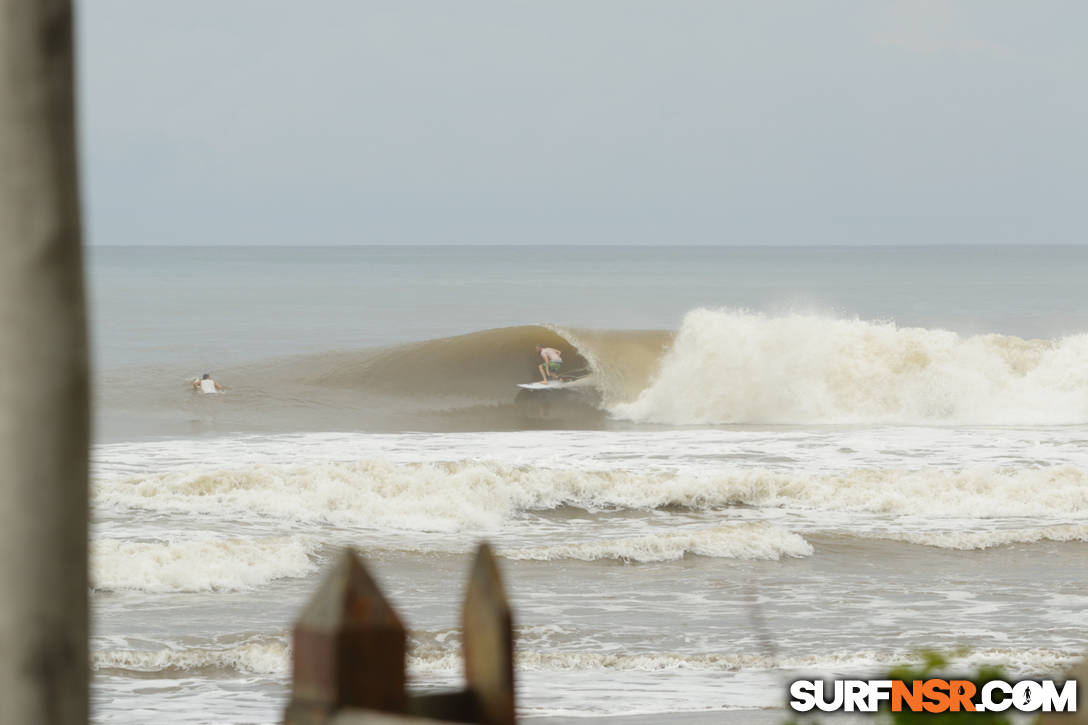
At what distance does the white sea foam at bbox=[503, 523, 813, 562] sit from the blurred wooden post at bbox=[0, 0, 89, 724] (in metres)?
12.3

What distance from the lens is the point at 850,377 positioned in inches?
1177

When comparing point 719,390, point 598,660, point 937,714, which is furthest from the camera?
point 719,390

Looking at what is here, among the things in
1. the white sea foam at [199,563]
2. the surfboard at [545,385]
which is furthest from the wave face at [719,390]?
the white sea foam at [199,563]

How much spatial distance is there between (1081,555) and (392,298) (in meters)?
74.3

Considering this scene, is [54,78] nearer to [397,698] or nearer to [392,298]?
[397,698]

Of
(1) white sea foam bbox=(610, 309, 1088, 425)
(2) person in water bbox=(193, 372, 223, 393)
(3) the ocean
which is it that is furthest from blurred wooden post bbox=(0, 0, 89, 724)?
(2) person in water bbox=(193, 372, 223, 393)

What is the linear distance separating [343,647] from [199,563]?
11716mm

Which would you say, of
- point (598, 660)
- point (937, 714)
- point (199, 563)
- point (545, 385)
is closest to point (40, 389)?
point (937, 714)

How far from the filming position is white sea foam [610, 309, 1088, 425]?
92.3ft

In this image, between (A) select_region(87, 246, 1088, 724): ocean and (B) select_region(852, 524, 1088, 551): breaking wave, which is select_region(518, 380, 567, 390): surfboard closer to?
(A) select_region(87, 246, 1088, 724): ocean

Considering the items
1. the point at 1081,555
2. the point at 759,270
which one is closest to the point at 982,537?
the point at 1081,555

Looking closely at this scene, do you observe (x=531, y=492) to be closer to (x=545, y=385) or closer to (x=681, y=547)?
(x=681, y=547)

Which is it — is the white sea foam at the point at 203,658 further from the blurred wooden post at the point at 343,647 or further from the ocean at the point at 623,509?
the blurred wooden post at the point at 343,647

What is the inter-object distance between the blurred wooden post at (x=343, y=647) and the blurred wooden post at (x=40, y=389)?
9.5 inches
